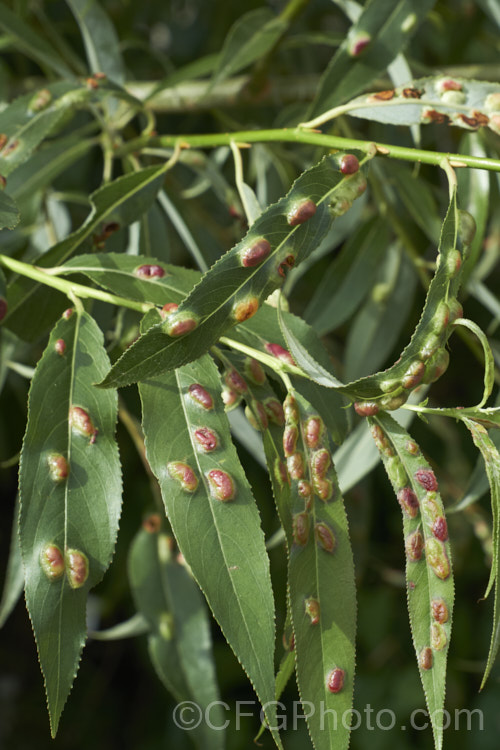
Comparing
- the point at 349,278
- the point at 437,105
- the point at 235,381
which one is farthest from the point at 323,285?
the point at 235,381

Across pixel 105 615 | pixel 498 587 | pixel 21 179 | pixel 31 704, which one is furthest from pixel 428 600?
pixel 31 704

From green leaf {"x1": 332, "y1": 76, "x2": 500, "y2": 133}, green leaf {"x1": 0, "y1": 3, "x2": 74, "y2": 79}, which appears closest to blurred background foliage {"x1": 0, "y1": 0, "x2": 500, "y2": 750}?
green leaf {"x1": 0, "y1": 3, "x2": 74, "y2": 79}

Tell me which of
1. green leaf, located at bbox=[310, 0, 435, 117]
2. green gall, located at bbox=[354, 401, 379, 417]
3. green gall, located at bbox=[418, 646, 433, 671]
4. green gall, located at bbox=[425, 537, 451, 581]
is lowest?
green gall, located at bbox=[418, 646, 433, 671]

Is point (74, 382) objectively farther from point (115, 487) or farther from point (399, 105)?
point (399, 105)

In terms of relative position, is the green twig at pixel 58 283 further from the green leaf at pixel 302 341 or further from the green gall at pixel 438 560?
the green gall at pixel 438 560

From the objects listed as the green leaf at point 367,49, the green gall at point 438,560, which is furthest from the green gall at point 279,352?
the green leaf at point 367,49

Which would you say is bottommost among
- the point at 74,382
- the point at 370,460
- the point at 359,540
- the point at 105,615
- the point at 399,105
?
the point at 105,615

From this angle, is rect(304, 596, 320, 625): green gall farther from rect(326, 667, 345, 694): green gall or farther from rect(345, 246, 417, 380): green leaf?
rect(345, 246, 417, 380): green leaf
